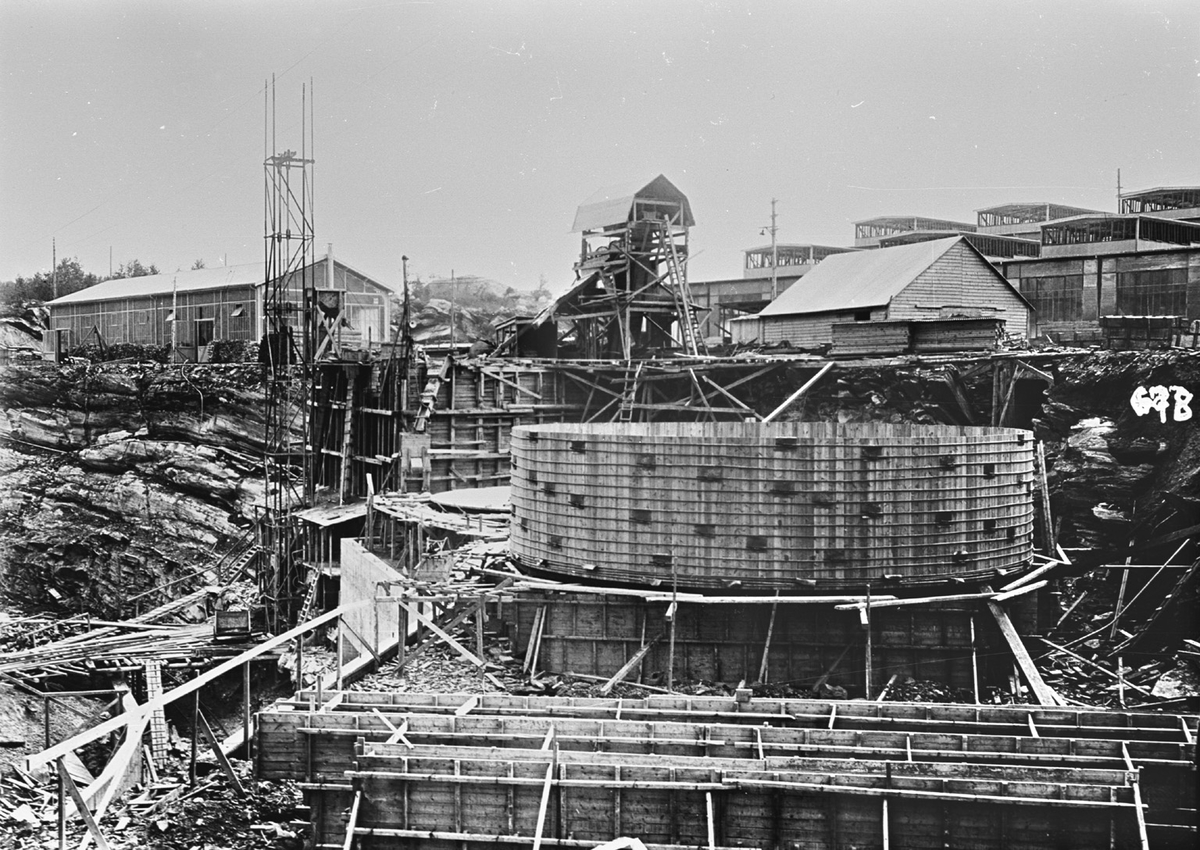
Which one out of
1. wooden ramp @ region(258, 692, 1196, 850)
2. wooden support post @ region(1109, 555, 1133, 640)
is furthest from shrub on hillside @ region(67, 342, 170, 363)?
wooden support post @ region(1109, 555, 1133, 640)

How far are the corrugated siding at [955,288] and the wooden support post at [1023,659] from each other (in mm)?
20817

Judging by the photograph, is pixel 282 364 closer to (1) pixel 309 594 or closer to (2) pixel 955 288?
(1) pixel 309 594

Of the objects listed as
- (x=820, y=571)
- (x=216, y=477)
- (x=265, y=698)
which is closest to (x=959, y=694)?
(x=820, y=571)

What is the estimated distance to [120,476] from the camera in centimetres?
5388

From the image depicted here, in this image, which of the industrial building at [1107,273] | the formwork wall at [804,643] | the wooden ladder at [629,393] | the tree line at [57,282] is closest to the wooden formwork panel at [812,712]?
the formwork wall at [804,643]

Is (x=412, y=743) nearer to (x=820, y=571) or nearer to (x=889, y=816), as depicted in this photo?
(x=889, y=816)

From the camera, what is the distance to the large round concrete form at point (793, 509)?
21.8 meters

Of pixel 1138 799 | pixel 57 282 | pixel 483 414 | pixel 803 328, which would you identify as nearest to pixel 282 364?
pixel 483 414

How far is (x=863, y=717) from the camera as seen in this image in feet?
55.6

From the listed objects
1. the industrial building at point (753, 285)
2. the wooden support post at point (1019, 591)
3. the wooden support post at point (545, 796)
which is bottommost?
the wooden support post at point (545, 796)

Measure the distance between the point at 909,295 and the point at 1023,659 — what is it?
2269cm

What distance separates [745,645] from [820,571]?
202 centimetres

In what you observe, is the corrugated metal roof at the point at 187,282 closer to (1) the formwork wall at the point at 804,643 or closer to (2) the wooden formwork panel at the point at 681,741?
(1) the formwork wall at the point at 804,643

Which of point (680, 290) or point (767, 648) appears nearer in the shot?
point (767, 648)
